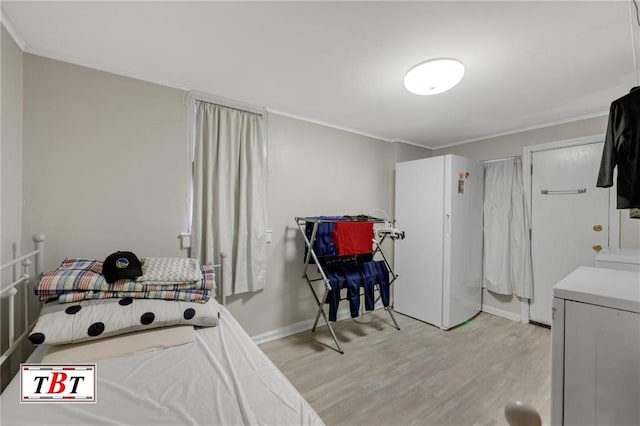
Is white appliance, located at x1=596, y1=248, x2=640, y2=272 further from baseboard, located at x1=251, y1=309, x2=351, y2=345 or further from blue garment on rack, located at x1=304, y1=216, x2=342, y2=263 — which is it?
baseboard, located at x1=251, y1=309, x2=351, y2=345

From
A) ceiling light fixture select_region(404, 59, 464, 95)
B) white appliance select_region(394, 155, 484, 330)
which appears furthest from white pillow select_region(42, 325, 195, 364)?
white appliance select_region(394, 155, 484, 330)

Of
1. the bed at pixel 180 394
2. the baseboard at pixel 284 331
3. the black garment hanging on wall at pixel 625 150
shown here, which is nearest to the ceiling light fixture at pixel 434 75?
the black garment hanging on wall at pixel 625 150

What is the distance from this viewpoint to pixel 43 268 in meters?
1.72

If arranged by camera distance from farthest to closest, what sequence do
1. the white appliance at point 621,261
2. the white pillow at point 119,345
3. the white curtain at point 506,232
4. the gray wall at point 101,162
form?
1. the white curtain at point 506,232
2. the white appliance at point 621,261
3. the gray wall at point 101,162
4. the white pillow at point 119,345

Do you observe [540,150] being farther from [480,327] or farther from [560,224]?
[480,327]

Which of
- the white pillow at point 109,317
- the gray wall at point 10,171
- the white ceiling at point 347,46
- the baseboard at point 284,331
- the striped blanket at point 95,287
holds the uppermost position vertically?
the white ceiling at point 347,46

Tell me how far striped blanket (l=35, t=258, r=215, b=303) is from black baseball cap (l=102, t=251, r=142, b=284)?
32 mm

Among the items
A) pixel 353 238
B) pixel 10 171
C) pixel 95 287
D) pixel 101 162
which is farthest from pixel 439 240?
pixel 10 171

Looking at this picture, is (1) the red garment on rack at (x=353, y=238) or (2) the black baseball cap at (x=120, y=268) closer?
(2) the black baseball cap at (x=120, y=268)

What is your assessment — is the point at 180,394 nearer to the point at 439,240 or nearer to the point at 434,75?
the point at 434,75

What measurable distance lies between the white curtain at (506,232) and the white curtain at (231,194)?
2.86 m

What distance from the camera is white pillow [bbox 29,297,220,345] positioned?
4.12ft

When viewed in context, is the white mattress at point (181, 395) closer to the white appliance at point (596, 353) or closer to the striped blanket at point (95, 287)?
the striped blanket at point (95, 287)

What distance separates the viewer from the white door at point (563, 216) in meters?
2.75
